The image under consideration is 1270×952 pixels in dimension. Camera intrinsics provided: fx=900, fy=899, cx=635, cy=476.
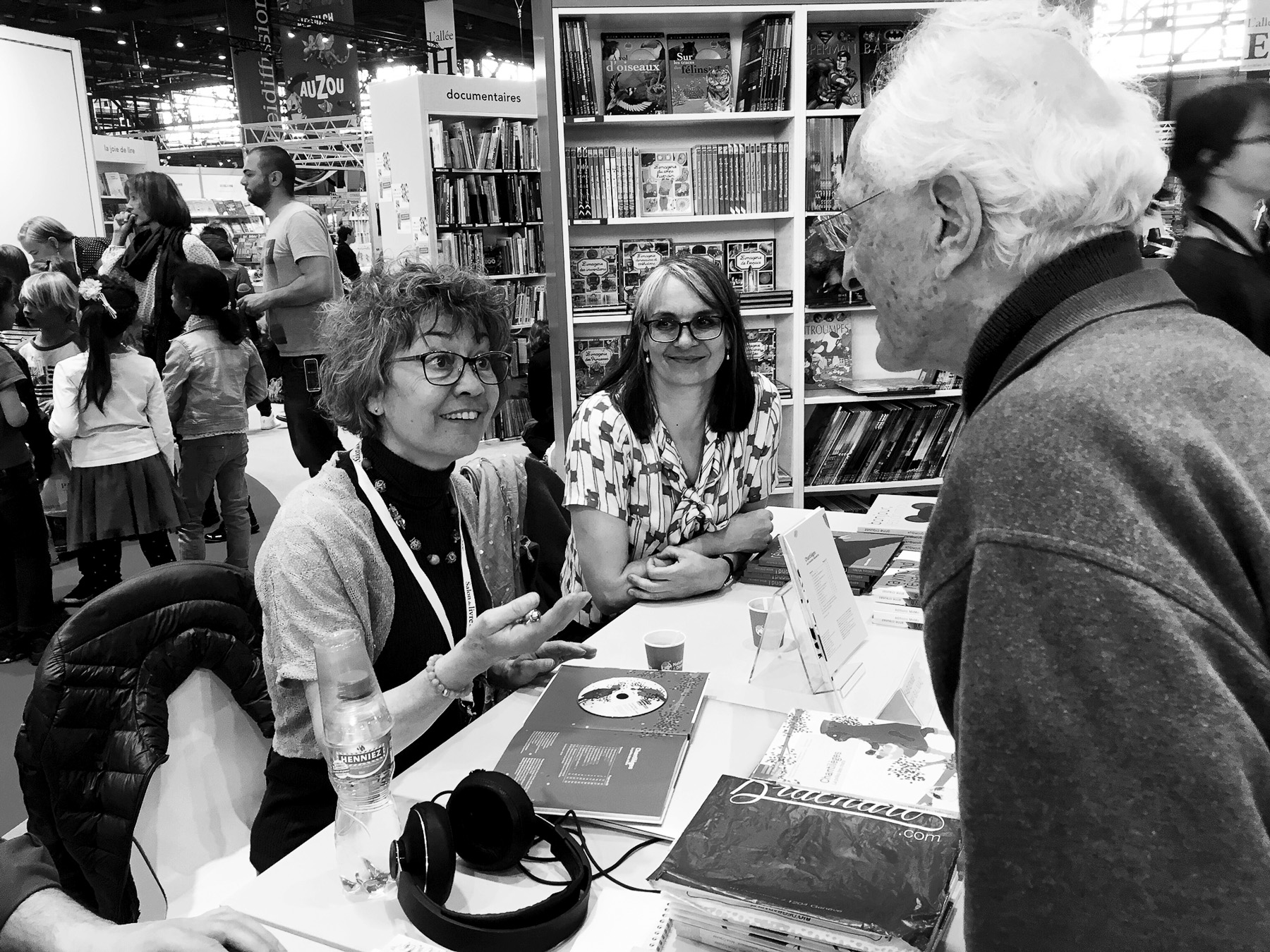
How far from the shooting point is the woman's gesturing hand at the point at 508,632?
4.59 ft

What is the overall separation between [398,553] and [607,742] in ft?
1.76

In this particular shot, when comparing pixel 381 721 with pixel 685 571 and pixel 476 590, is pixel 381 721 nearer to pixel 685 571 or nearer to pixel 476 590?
pixel 476 590

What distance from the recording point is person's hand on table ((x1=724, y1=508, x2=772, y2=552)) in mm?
2377

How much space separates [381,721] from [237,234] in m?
14.4

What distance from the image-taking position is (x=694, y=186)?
3.92 metres

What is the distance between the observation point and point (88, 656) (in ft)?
4.81

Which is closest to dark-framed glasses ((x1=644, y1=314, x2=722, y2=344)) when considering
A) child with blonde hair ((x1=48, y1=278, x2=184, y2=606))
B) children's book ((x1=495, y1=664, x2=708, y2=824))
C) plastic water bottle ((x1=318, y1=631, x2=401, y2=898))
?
children's book ((x1=495, y1=664, x2=708, y2=824))

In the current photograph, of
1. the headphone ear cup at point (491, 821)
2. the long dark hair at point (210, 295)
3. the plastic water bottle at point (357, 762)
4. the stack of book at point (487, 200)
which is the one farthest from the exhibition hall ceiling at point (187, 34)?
the headphone ear cup at point (491, 821)

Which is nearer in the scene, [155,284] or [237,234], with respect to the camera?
[155,284]

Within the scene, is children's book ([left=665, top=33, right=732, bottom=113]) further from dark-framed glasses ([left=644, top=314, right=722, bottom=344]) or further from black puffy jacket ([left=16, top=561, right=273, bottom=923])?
black puffy jacket ([left=16, top=561, right=273, bottom=923])

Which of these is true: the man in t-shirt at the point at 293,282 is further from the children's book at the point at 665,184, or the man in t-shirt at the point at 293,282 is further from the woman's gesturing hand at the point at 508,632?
the woman's gesturing hand at the point at 508,632

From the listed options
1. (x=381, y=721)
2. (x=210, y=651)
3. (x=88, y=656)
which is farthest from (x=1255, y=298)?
(x=88, y=656)

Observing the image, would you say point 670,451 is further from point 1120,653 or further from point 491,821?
point 1120,653

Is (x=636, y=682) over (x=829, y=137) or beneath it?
beneath
